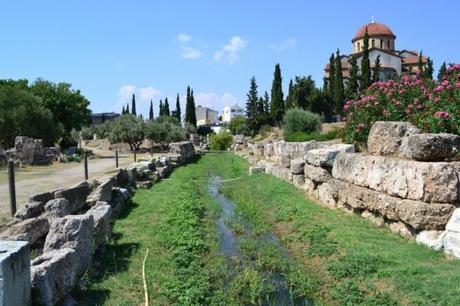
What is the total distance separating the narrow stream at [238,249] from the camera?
6766 mm

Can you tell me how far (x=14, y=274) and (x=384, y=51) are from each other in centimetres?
7730

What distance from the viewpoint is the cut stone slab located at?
4.68 meters

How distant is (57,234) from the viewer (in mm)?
6930

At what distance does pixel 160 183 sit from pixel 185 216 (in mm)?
8368

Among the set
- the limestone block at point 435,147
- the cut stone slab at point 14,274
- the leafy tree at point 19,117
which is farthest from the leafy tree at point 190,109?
the cut stone slab at point 14,274

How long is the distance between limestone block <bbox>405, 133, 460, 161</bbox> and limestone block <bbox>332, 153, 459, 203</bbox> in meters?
0.22

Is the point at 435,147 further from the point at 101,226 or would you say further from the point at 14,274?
the point at 14,274

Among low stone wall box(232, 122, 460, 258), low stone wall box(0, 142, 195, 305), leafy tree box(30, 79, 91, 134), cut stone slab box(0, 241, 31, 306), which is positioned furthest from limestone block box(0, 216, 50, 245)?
leafy tree box(30, 79, 91, 134)

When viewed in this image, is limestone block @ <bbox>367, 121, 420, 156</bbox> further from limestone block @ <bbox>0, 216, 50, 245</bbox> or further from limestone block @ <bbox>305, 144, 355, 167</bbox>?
limestone block @ <bbox>0, 216, 50, 245</bbox>

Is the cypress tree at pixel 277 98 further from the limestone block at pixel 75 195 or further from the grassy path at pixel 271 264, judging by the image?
the limestone block at pixel 75 195

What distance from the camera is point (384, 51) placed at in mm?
75375

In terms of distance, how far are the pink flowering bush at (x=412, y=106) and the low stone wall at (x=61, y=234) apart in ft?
23.3

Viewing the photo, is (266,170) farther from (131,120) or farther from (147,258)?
(131,120)

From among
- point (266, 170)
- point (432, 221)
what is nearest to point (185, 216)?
point (432, 221)
